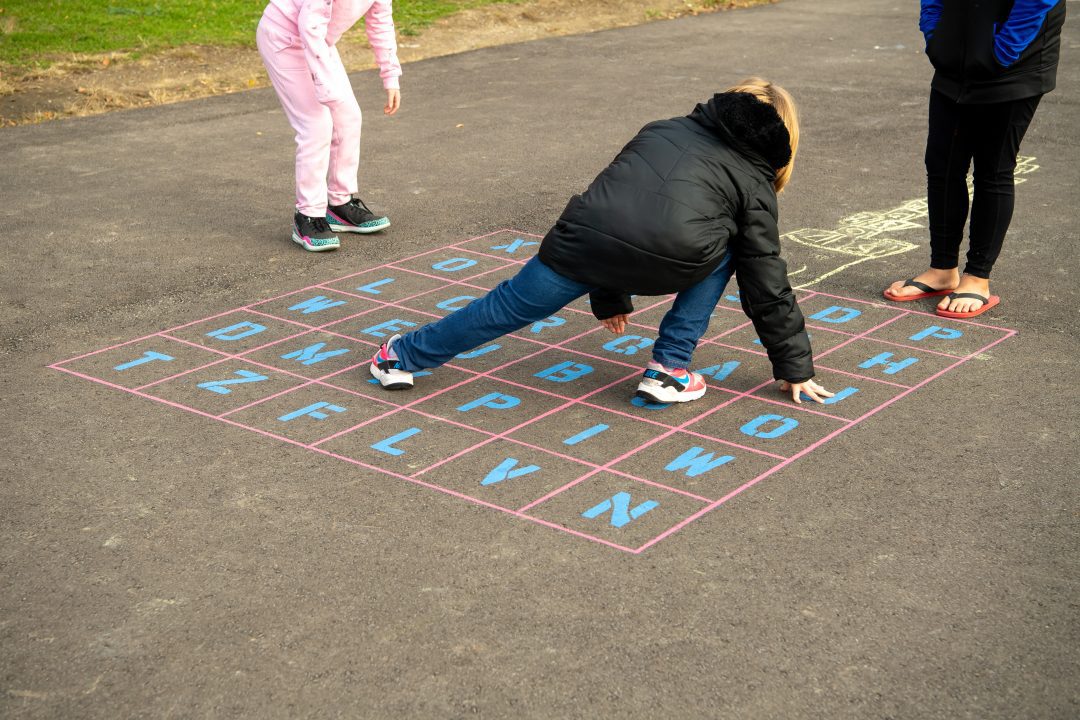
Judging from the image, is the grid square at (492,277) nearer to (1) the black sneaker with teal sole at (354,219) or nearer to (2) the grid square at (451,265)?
(2) the grid square at (451,265)

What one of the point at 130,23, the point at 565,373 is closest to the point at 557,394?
the point at 565,373

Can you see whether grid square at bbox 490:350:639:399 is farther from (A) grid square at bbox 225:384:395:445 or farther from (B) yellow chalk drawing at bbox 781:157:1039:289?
(B) yellow chalk drawing at bbox 781:157:1039:289

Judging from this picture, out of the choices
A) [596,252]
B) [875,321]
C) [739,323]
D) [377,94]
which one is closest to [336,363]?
[596,252]

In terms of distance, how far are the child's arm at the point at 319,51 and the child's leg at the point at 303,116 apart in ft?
0.22

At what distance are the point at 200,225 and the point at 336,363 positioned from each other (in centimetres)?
229

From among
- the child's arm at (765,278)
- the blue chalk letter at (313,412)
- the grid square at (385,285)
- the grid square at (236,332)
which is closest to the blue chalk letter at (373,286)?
the grid square at (385,285)

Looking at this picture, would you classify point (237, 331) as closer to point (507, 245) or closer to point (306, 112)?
point (306, 112)

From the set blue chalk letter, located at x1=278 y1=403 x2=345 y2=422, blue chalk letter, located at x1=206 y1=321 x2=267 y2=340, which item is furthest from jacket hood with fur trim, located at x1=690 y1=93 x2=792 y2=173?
blue chalk letter, located at x1=206 y1=321 x2=267 y2=340

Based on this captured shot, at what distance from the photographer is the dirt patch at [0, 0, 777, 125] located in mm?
9641

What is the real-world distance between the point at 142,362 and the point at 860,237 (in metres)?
3.60

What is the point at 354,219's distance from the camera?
6.46 m

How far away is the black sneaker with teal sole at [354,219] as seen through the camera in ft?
21.2

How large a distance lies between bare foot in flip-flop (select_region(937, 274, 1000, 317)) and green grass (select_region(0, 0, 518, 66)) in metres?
8.25

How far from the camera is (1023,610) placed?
10.0 feet
